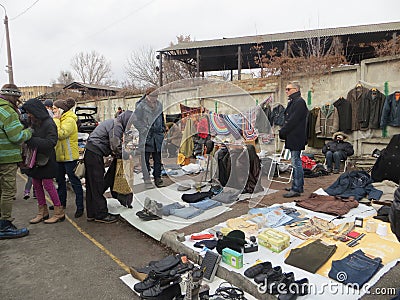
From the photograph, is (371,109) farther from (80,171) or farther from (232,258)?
(80,171)

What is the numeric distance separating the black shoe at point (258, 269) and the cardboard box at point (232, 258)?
11 cm

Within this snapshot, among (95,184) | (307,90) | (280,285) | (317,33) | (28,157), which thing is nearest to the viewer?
(280,285)

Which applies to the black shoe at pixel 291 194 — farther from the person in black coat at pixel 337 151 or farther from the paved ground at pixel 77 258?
the person in black coat at pixel 337 151

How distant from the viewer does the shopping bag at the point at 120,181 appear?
13.5 feet

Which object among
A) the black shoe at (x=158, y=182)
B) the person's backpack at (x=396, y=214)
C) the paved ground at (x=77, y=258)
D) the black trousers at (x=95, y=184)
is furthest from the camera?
the black shoe at (x=158, y=182)

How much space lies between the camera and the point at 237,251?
2.68m

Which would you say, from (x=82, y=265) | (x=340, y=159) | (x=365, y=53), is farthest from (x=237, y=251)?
(x=365, y=53)

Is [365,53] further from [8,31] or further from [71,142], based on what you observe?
[8,31]

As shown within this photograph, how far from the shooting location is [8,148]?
3.43 metres

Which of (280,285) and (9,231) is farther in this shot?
(9,231)

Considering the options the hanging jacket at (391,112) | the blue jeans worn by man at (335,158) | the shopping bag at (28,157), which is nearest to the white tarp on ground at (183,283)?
the shopping bag at (28,157)

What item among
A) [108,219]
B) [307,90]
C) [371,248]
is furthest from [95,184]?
[307,90]

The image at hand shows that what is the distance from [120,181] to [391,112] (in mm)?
5710

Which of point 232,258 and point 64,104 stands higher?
point 64,104
